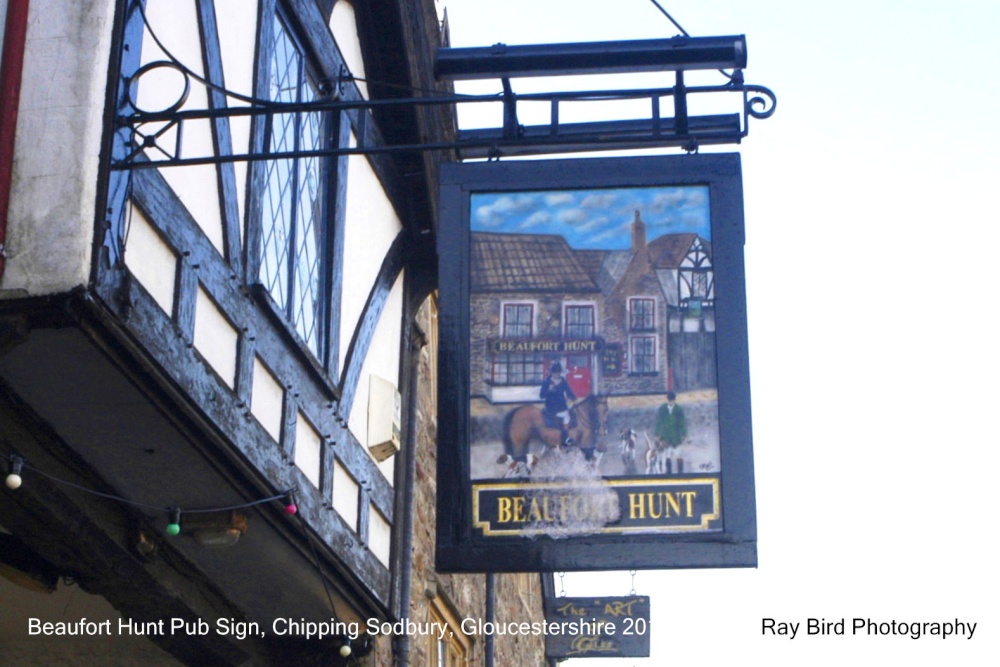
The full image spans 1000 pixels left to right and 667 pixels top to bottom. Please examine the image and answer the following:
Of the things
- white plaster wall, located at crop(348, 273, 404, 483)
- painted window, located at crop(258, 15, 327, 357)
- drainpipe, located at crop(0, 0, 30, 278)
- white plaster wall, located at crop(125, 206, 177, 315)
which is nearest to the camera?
drainpipe, located at crop(0, 0, 30, 278)

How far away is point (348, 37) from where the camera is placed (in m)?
9.30

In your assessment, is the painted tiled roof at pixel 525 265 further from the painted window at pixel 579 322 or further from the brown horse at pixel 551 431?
the brown horse at pixel 551 431

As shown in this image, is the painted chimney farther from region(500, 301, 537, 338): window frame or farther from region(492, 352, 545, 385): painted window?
region(492, 352, 545, 385): painted window

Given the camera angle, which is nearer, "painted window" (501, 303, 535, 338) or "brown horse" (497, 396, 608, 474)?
"brown horse" (497, 396, 608, 474)

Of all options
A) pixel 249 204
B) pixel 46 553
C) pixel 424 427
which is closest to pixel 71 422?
pixel 46 553

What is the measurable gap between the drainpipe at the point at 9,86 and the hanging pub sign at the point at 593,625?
10614mm

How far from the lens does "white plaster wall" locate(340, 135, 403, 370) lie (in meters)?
8.90

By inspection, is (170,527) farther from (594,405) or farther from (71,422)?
(594,405)

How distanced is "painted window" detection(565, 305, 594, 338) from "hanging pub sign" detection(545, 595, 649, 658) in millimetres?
8581

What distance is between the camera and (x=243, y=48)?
23.6 feet

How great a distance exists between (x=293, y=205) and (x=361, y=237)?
1343mm

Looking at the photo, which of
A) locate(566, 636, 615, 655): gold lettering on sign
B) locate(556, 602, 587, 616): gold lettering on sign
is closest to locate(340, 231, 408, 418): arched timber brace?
locate(556, 602, 587, 616): gold lettering on sign

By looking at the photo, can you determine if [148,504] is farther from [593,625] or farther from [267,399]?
[593,625]

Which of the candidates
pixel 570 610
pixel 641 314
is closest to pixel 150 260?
pixel 641 314
